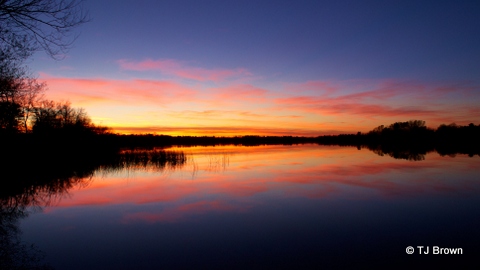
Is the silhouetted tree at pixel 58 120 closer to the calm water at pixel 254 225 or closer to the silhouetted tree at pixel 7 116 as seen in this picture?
the silhouetted tree at pixel 7 116

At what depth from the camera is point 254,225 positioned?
27.9 ft

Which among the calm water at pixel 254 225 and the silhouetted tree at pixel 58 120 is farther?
the silhouetted tree at pixel 58 120

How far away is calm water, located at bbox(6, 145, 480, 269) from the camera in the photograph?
239 inches

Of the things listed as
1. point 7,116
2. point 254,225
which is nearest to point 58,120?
point 7,116

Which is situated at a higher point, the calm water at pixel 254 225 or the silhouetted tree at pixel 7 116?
the silhouetted tree at pixel 7 116

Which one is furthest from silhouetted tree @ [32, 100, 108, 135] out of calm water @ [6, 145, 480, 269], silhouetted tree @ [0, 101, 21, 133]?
calm water @ [6, 145, 480, 269]

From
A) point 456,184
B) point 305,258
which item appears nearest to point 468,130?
point 456,184

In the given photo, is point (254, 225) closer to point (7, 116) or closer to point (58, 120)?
point (7, 116)

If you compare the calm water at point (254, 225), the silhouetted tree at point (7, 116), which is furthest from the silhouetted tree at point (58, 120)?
the calm water at point (254, 225)

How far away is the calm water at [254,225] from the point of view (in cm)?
607

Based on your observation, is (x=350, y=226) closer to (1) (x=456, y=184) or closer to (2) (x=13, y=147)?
(1) (x=456, y=184)

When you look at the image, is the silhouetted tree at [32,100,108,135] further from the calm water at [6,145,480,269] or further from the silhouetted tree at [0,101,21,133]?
the calm water at [6,145,480,269]

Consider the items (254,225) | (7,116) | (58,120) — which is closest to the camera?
(254,225)

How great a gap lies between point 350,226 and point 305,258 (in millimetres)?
2840
